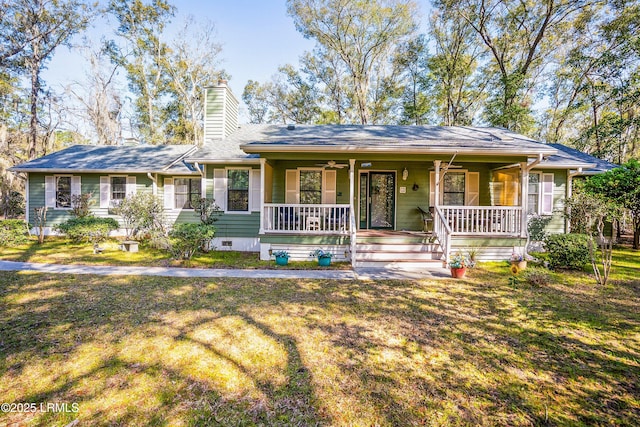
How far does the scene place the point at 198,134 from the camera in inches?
983

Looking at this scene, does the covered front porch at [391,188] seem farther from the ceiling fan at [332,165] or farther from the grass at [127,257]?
the grass at [127,257]

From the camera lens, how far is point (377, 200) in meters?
10.2

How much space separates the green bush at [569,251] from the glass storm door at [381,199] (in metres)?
4.52

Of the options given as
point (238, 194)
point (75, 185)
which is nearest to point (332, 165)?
point (238, 194)

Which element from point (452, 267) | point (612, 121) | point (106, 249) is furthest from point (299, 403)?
point (612, 121)

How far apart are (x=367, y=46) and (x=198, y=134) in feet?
51.6

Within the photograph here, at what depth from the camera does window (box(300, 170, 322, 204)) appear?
10094 millimetres

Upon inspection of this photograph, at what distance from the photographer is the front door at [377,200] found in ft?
33.3

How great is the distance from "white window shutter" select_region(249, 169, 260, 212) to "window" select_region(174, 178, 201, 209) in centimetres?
295

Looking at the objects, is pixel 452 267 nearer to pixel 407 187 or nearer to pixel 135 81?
pixel 407 187

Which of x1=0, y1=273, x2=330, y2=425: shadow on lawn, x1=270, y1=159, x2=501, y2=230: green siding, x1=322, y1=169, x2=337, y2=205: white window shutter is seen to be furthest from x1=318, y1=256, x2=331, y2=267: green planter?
x1=0, y1=273, x2=330, y2=425: shadow on lawn

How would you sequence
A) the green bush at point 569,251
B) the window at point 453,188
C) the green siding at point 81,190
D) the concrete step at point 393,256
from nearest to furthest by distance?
the green bush at point 569,251 < the concrete step at point 393,256 < the window at point 453,188 < the green siding at point 81,190

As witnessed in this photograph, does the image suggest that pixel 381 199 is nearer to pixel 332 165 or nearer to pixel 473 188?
pixel 332 165

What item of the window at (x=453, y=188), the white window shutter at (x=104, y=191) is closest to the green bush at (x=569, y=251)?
the window at (x=453, y=188)
